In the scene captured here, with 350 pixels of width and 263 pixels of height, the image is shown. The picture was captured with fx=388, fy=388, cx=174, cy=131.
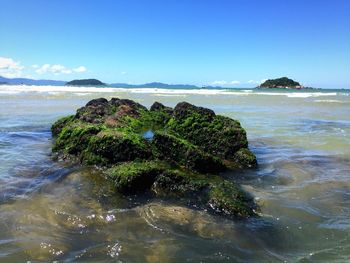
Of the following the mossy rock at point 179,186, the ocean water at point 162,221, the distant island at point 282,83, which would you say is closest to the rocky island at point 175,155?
the mossy rock at point 179,186

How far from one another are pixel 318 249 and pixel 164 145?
4.27m

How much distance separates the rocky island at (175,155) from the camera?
6.28 m

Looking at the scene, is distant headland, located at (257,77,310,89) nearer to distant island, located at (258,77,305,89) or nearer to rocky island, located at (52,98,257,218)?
distant island, located at (258,77,305,89)

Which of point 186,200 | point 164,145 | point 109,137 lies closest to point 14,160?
point 109,137

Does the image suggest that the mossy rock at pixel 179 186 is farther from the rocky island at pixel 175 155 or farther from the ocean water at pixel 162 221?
the ocean water at pixel 162 221

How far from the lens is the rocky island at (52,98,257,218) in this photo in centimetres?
628

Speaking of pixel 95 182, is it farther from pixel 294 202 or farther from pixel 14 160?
pixel 294 202

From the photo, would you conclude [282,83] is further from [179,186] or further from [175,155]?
[179,186]

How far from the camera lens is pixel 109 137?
8.17m

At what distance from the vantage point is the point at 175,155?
8.16 m

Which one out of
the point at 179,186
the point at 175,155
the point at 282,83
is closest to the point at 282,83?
the point at 282,83

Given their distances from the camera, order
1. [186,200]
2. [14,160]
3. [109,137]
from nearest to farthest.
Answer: [186,200] < [109,137] < [14,160]

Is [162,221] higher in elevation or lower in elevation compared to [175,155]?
lower

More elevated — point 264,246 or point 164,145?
point 164,145
